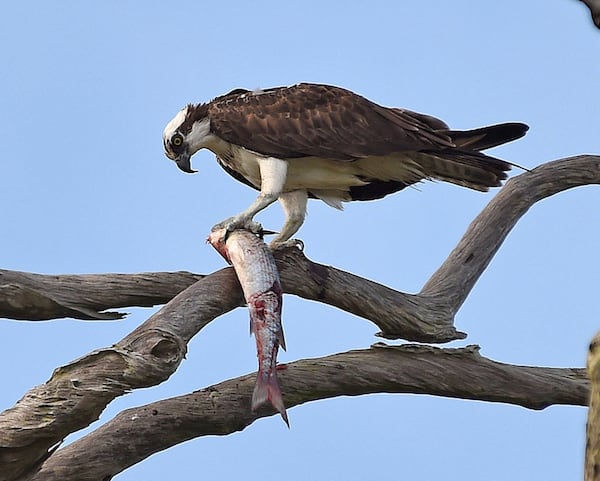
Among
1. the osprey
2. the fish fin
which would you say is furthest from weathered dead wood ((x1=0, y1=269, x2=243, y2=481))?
the osprey

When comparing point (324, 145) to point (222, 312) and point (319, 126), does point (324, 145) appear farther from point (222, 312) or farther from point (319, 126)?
point (222, 312)

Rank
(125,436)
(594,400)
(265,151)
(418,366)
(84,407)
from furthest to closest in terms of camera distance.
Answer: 1. (265,151)
2. (418,366)
3. (125,436)
4. (84,407)
5. (594,400)

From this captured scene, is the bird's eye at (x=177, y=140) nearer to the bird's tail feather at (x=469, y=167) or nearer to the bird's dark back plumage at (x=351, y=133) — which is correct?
the bird's dark back plumage at (x=351, y=133)

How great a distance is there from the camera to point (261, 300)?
4.79 m

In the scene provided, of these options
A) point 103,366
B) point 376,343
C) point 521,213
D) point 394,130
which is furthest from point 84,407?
point 521,213

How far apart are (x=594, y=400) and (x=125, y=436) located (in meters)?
2.63

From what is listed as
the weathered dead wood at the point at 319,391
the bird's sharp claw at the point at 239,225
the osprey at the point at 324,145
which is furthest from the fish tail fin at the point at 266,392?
the osprey at the point at 324,145

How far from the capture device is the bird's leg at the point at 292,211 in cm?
620

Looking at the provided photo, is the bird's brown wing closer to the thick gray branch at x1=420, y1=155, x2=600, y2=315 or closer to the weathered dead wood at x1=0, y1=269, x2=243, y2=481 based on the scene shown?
the thick gray branch at x1=420, y1=155, x2=600, y2=315

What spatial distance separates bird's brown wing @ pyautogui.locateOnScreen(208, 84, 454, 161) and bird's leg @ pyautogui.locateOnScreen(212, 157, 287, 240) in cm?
6

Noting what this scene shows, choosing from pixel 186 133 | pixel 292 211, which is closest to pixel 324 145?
pixel 292 211

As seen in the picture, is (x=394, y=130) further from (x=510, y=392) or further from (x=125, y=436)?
(x=125, y=436)

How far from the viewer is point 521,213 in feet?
21.0

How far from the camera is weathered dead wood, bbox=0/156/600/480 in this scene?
163 inches
